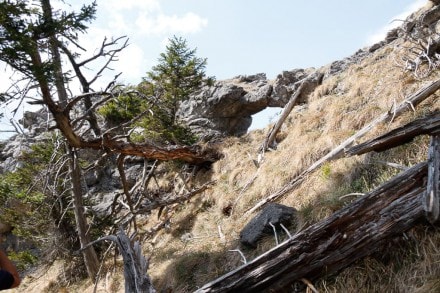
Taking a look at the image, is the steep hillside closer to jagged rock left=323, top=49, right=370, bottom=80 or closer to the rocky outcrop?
jagged rock left=323, top=49, right=370, bottom=80

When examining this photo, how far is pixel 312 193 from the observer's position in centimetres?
673

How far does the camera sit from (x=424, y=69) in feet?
26.3

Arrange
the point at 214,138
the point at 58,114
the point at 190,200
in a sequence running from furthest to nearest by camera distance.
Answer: the point at 214,138 → the point at 190,200 → the point at 58,114

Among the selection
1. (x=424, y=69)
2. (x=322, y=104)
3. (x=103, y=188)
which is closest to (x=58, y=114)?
(x=322, y=104)

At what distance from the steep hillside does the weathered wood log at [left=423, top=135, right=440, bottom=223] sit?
0.39m

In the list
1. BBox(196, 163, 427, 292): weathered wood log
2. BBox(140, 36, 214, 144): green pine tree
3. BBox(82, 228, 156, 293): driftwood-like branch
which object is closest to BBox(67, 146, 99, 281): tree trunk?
BBox(140, 36, 214, 144): green pine tree

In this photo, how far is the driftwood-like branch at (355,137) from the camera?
662 cm

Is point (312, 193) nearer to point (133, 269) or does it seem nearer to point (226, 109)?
point (133, 269)

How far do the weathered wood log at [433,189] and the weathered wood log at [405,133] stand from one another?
0.79 ft

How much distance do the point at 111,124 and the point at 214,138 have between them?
16.6 feet

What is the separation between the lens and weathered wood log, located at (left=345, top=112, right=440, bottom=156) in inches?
141

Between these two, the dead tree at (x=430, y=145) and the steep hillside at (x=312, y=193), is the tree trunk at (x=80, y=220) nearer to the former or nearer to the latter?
the steep hillside at (x=312, y=193)

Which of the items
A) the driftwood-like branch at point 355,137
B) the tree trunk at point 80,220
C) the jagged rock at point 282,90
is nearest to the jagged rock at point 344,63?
the jagged rock at point 282,90

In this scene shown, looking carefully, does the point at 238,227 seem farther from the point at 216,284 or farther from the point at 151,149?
the point at 216,284
